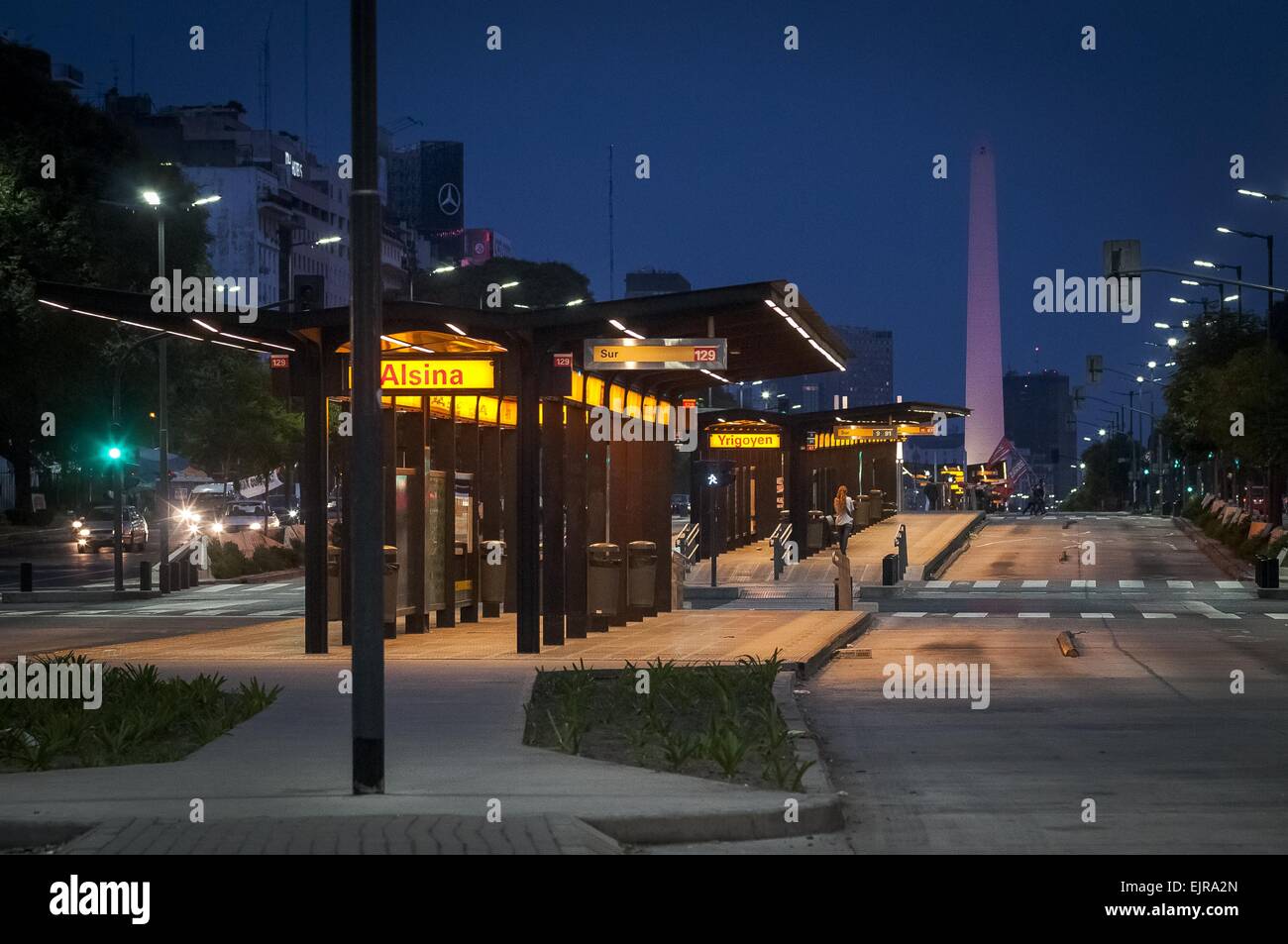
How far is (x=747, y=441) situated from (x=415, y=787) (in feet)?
146

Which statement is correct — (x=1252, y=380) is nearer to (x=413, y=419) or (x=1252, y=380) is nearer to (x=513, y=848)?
(x=413, y=419)

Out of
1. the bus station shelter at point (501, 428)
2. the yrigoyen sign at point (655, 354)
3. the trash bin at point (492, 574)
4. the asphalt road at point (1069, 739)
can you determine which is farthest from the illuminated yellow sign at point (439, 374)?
the trash bin at point (492, 574)

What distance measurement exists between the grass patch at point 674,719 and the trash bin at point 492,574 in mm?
9459

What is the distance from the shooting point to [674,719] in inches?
629

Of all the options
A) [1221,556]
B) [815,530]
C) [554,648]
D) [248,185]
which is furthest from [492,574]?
[248,185]

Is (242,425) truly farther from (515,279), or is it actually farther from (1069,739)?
(1069,739)

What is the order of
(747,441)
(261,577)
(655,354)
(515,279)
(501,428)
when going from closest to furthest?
1. (655,354)
2. (501,428)
3. (261,577)
4. (747,441)
5. (515,279)

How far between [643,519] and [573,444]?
4.71 metres

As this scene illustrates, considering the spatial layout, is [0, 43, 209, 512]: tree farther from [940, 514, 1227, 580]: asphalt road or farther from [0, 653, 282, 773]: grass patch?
[0, 653, 282, 773]: grass patch

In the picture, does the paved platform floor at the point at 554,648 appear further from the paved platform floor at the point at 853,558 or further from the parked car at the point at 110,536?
the parked car at the point at 110,536

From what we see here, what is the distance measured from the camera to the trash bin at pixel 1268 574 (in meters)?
39.3

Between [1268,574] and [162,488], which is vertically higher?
[162,488]
